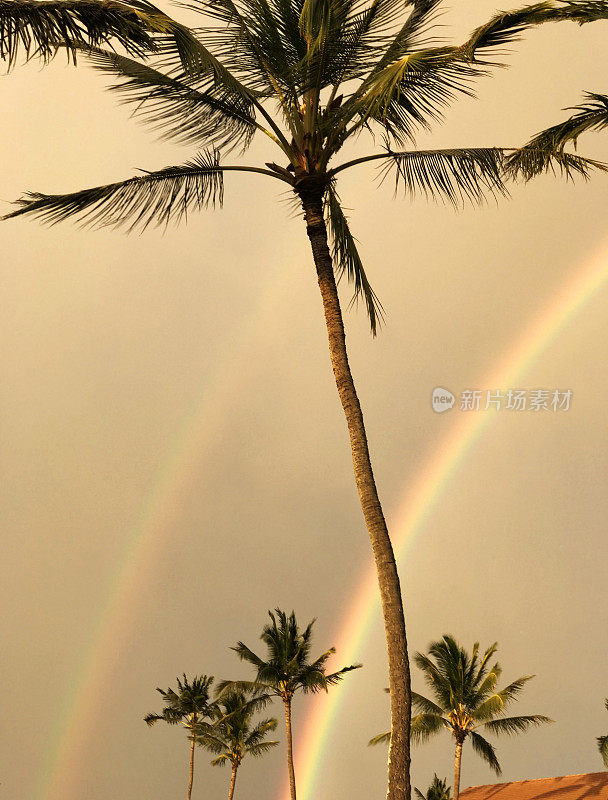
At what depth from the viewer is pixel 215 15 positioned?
38.6 feet

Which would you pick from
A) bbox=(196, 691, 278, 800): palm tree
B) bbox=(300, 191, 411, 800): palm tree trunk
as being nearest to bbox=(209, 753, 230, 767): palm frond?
bbox=(196, 691, 278, 800): palm tree

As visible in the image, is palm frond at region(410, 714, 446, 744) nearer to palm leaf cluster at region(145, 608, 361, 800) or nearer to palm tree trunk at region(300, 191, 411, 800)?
palm leaf cluster at region(145, 608, 361, 800)

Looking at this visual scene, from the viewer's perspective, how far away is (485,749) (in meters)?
41.1

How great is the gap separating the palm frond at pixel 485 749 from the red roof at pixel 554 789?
191 cm

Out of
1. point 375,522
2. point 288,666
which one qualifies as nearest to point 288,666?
point 288,666

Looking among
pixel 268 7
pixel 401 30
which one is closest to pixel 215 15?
pixel 268 7

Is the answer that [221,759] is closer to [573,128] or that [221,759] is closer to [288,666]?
[288,666]

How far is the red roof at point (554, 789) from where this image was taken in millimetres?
33781

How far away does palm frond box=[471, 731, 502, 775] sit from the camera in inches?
1615

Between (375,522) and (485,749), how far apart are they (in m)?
34.1

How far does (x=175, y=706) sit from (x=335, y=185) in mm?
50498

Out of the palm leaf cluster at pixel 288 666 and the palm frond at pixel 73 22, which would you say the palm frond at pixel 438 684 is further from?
the palm frond at pixel 73 22

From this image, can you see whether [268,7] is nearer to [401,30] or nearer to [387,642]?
[401,30]

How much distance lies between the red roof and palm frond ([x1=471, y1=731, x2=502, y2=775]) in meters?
1.91
